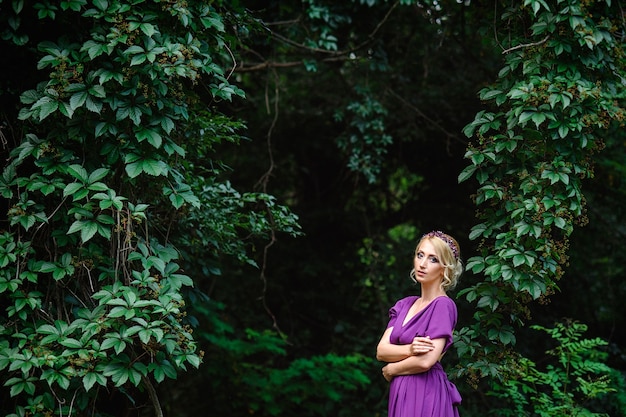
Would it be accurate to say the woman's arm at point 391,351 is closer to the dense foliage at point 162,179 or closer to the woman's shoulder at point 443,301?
the woman's shoulder at point 443,301

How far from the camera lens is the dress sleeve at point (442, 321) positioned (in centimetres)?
337

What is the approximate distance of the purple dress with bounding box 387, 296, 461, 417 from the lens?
11.1ft

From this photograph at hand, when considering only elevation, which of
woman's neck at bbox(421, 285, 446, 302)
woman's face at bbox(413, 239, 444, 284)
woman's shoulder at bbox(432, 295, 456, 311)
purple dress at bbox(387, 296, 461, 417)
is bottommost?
purple dress at bbox(387, 296, 461, 417)

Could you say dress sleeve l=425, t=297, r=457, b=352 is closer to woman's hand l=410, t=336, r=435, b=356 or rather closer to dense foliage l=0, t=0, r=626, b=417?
woman's hand l=410, t=336, r=435, b=356

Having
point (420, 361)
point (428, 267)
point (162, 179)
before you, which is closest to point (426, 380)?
point (420, 361)

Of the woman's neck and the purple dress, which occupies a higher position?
the woman's neck

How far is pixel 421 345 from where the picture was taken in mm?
3355

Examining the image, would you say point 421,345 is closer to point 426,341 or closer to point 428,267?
point 426,341

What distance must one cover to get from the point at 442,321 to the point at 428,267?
0.91ft

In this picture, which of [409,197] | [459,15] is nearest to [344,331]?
[409,197]

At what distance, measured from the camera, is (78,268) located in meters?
3.79

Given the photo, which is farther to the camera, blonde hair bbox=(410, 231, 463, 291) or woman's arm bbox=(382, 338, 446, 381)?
blonde hair bbox=(410, 231, 463, 291)

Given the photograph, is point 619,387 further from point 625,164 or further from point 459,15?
point 459,15

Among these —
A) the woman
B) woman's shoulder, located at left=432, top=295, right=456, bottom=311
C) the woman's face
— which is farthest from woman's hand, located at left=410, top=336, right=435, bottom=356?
the woman's face
